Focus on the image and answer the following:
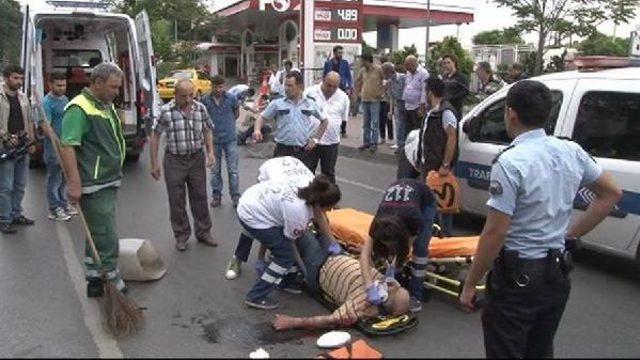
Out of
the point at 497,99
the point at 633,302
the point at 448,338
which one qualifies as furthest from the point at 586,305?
the point at 497,99

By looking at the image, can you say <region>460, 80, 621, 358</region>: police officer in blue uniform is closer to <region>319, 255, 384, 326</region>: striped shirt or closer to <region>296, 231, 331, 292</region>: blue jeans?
<region>319, 255, 384, 326</region>: striped shirt

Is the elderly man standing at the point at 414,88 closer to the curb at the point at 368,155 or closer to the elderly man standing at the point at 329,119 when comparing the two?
the curb at the point at 368,155

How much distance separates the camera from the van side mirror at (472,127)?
22.4 ft

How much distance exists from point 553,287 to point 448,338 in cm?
169

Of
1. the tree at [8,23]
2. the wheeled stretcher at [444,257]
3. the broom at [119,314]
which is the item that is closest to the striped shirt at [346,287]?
the wheeled stretcher at [444,257]

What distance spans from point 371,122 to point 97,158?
8.18 metres

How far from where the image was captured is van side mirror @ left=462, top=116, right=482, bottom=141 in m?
6.82

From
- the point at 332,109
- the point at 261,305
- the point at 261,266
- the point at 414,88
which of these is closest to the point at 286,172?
the point at 261,266

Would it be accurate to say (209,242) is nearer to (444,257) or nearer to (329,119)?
(329,119)

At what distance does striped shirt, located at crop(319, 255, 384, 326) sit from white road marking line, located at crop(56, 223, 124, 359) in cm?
139

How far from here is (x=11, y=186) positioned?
24.1ft

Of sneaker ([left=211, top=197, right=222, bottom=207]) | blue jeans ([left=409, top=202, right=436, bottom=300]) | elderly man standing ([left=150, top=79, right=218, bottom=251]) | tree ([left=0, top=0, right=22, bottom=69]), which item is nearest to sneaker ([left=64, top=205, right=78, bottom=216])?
sneaker ([left=211, top=197, right=222, bottom=207])

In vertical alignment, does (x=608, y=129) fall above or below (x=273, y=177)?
above

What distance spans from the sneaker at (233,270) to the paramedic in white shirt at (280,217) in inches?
26.9
